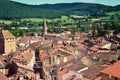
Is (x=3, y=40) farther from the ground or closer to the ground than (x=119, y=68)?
closer to the ground

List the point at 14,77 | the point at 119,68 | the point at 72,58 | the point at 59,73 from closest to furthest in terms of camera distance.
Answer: the point at 119,68
the point at 14,77
the point at 59,73
the point at 72,58

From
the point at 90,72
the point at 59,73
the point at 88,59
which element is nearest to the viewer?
the point at 90,72

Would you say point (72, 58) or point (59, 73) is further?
point (72, 58)

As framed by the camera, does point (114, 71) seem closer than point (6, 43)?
Yes

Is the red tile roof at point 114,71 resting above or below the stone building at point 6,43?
above

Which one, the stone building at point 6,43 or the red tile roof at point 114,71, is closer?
the red tile roof at point 114,71

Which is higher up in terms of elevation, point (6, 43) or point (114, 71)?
point (114, 71)

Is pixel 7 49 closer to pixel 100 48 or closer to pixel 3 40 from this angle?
pixel 3 40

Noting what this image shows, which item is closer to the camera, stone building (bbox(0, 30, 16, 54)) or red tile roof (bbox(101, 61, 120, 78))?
red tile roof (bbox(101, 61, 120, 78))

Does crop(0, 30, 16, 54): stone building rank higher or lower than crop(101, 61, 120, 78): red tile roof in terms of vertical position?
lower

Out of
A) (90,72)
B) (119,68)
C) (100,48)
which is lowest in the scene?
(100,48)

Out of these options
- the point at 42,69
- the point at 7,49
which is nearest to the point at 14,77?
the point at 42,69
